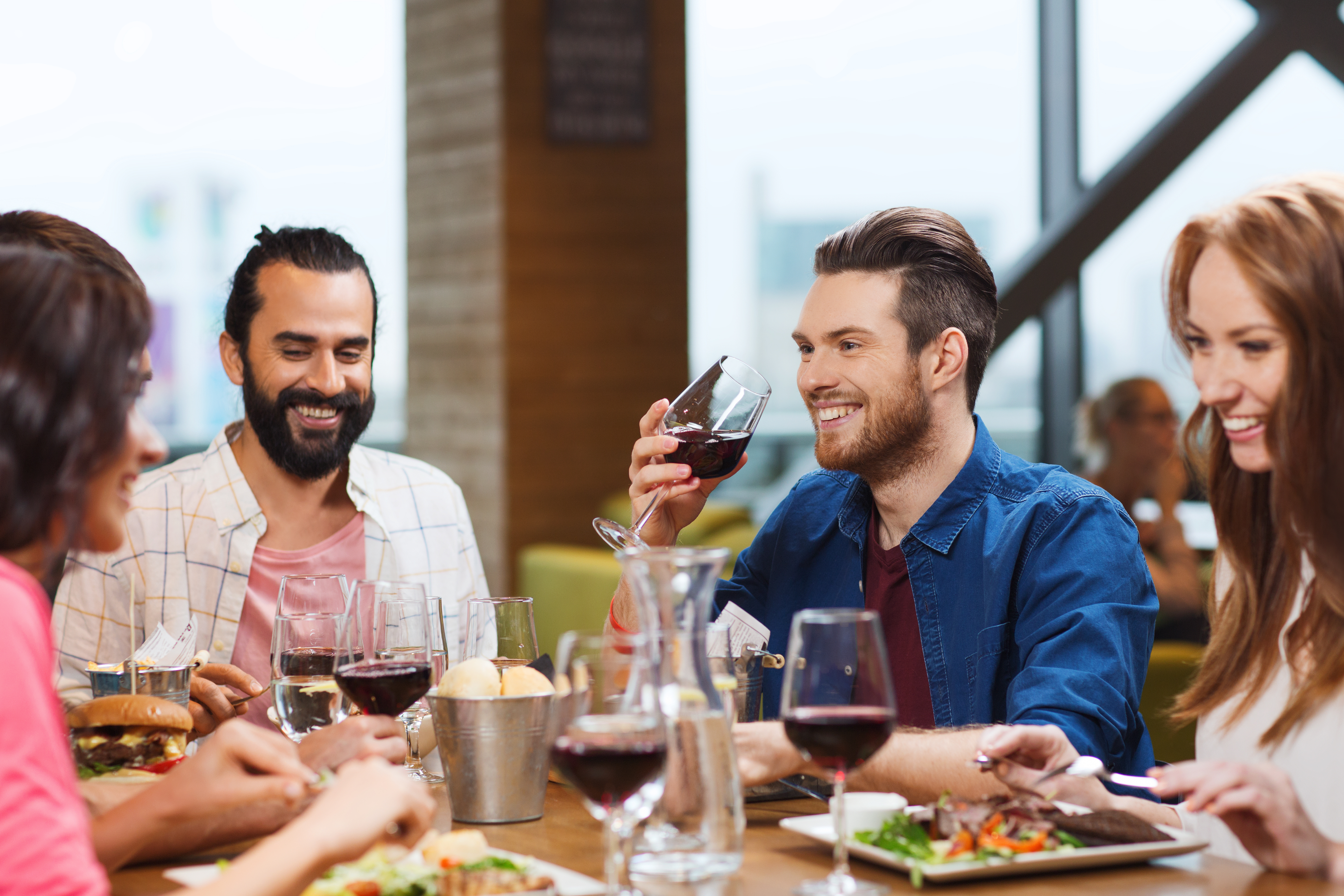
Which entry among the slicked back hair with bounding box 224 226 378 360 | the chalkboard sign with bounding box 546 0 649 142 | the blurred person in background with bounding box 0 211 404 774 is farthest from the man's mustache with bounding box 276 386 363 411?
the chalkboard sign with bounding box 546 0 649 142

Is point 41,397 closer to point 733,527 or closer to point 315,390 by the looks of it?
point 315,390

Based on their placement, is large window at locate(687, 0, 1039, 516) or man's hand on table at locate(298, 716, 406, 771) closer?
man's hand on table at locate(298, 716, 406, 771)

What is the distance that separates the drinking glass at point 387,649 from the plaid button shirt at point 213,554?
2.75ft

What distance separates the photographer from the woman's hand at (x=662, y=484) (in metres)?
2.14

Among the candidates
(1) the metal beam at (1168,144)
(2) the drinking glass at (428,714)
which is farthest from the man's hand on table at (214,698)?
(1) the metal beam at (1168,144)

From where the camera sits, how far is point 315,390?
260 centimetres

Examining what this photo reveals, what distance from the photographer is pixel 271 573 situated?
8.36ft

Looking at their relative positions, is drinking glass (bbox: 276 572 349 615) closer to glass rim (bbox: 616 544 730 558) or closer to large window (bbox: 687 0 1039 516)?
glass rim (bbox: 616 544 730 558)

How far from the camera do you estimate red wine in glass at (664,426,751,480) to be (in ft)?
7.01

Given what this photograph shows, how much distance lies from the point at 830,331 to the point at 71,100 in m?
4.76

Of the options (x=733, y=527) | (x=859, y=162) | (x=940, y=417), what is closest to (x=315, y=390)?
(x=940, y=417)

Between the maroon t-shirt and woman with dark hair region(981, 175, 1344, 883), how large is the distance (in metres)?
0.51

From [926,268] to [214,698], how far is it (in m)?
1.27

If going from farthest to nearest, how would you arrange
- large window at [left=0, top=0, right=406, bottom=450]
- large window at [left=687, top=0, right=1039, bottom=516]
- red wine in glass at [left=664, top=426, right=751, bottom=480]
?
large window at [left=0, top=0, right=406, bottom=450] < large window at [left=687, top=0, right=1039, bottom=516] < red wine in glass at [left=664, top=426, right=751, bottom=480]
